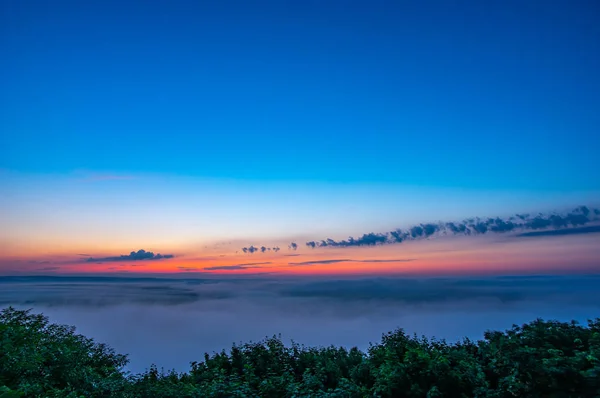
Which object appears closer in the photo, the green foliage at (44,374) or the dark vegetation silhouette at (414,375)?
the dark vegetation silhouette at (414,375)

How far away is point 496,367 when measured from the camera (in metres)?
14.2

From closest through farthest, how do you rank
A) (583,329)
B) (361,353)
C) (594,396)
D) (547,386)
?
(594,396) < (547,386) < (583,329) < (361,353)

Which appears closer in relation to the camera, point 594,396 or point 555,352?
point 594,396

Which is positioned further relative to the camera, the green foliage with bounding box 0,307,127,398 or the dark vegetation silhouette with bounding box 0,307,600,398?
the green foliage with bounding box 0,307,127,398

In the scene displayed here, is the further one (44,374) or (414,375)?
(44,374)

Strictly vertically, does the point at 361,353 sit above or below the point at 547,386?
below

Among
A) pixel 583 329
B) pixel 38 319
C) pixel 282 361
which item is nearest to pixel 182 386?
pixel 282 361

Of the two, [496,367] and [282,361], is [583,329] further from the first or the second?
[282,361]

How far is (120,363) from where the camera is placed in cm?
3922

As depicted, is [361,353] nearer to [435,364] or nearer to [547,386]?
[435,364]

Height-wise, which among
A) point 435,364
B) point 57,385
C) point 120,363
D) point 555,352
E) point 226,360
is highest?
point 555,352

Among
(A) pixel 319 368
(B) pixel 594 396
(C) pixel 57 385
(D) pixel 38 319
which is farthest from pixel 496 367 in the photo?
(D) pixel 38 319

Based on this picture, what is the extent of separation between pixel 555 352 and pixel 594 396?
4.97 feet

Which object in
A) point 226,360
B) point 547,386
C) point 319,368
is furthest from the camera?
point 226,360
